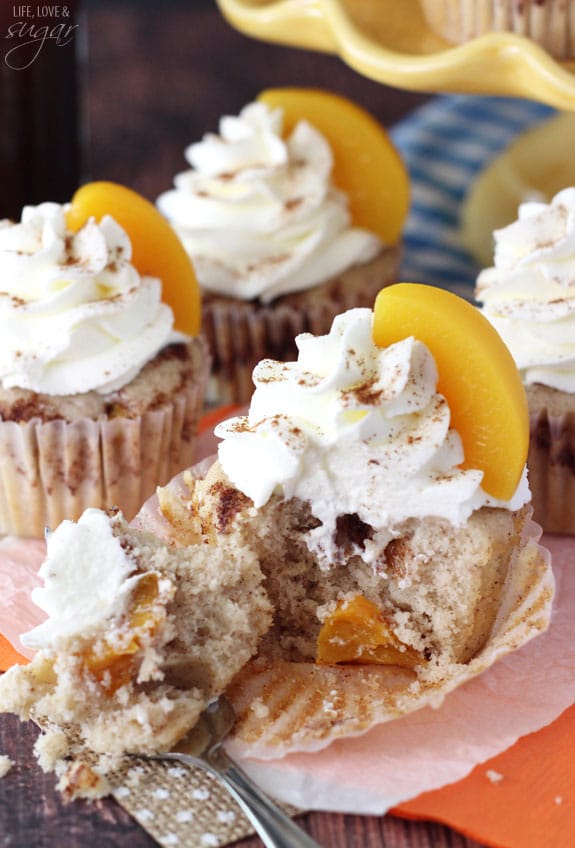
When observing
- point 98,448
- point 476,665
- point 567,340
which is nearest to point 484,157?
point 567,340

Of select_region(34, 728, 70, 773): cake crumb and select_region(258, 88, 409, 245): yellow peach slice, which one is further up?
select_region(258, 88, 409, 245): yellow peach slice

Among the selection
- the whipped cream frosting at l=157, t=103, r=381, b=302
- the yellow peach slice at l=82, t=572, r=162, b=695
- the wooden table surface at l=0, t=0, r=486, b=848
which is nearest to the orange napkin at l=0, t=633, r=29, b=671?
the yellow peach slice at l=82, t=572, r=162, b=695

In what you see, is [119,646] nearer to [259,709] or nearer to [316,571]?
[259,709]

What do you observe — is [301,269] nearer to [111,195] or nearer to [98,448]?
[111,195]

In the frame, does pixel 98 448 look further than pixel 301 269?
No

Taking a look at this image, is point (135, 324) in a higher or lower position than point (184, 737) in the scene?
higher

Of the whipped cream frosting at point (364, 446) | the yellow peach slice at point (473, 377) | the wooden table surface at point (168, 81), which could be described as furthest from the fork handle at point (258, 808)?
the wooden table surface at point (168, 81)

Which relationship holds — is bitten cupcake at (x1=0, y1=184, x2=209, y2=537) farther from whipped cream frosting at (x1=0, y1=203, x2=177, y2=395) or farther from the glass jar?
the glass jar
